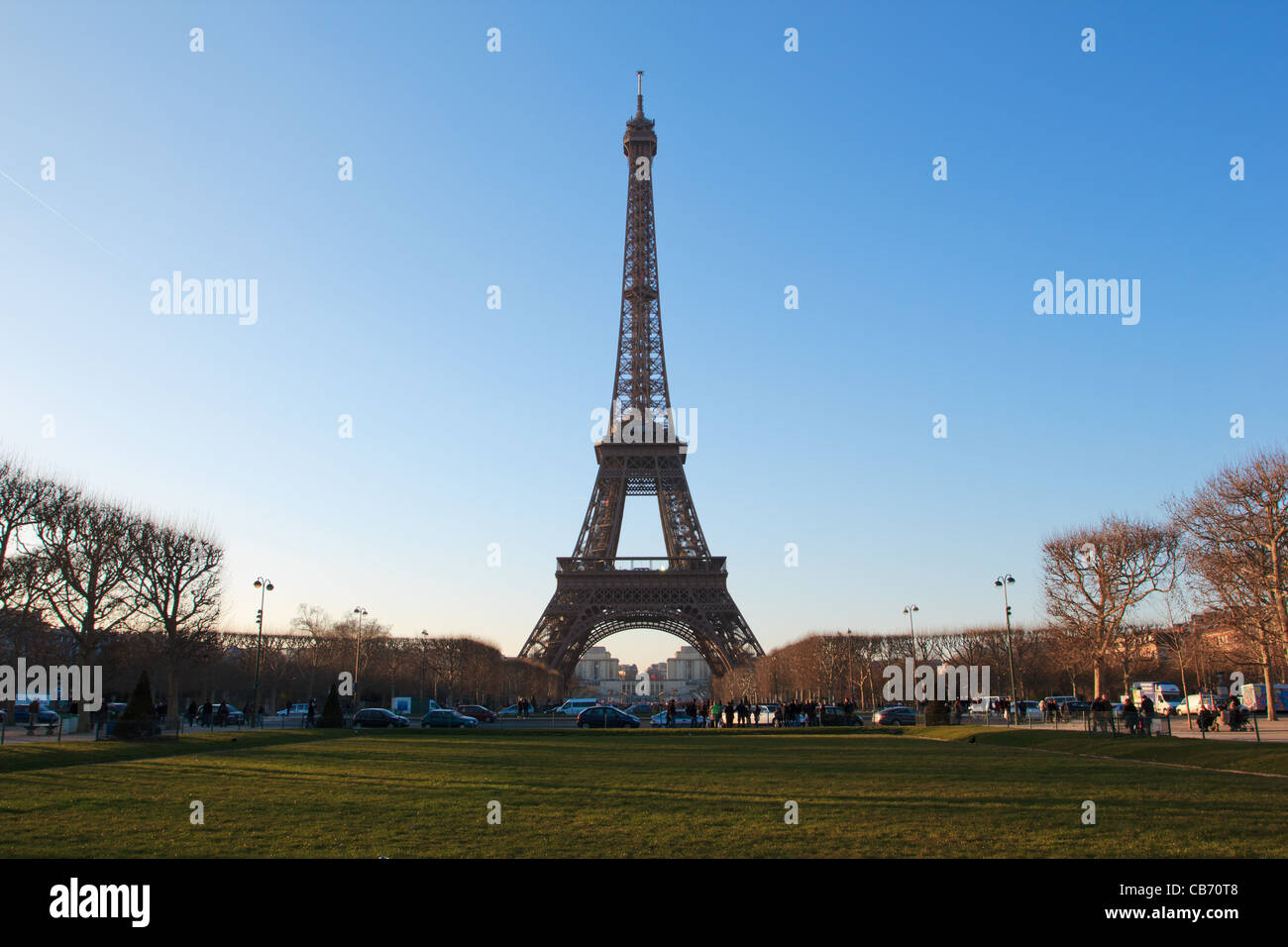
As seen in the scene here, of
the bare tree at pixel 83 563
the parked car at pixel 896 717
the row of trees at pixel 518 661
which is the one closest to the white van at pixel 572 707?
the row of trees at pixel 518 661

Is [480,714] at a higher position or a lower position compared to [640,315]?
lower

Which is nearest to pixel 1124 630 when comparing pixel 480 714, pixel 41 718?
pixel 480 714

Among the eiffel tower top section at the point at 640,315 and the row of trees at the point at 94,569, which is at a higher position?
the eiffel tower top section at the point at 640,315

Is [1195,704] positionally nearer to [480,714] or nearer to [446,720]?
[446,720]

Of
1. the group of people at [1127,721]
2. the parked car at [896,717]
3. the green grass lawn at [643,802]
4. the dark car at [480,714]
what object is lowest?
the dark car at [480,714]

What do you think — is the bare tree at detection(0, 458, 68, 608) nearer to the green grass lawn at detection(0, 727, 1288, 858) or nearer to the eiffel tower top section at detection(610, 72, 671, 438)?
the green grass lawn at detection(0, 727, 1288, 858)

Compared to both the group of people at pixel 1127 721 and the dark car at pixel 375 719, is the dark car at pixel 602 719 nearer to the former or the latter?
the dark car at pixel 375 719
